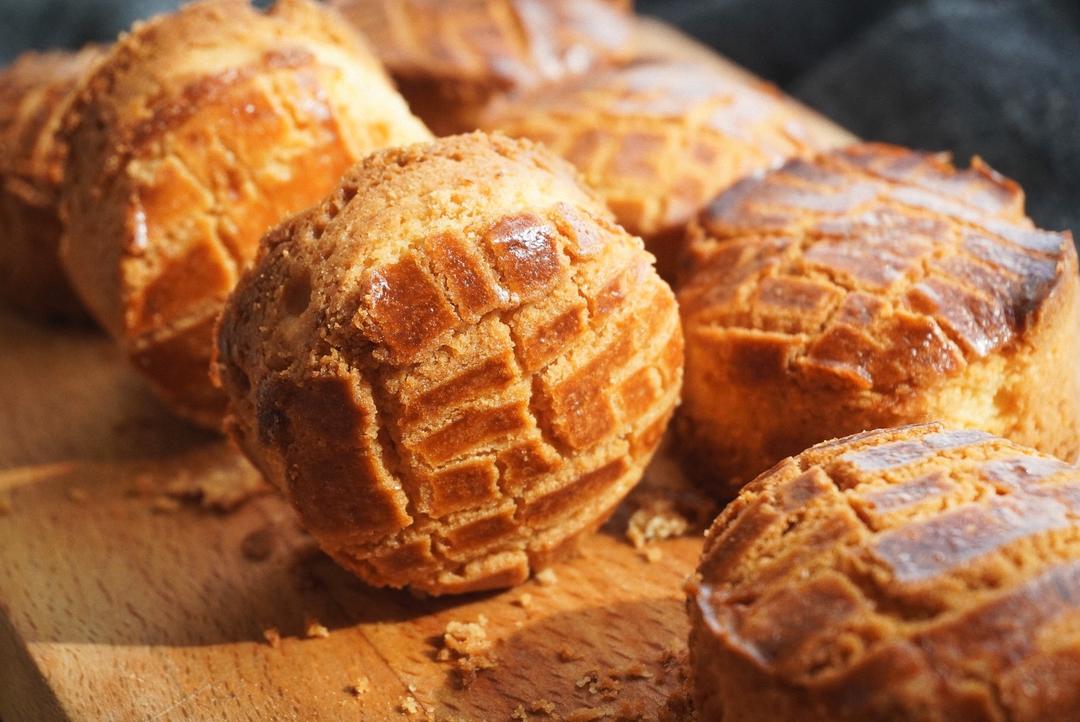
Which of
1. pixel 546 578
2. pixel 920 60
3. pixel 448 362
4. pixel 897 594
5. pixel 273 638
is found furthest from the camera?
pixel 920 60

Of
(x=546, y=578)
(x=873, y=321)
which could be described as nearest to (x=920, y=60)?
(x=873, y=321)

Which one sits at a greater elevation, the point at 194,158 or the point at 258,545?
the point at 194,158

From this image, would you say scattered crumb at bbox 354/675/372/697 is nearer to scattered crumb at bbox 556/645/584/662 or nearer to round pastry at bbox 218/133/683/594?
round pastry at bbox 218/133/683/594

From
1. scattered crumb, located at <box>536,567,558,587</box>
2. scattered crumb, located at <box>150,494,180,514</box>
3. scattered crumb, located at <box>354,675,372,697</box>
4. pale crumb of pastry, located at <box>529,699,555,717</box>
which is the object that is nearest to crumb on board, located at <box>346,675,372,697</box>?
scattered crumb, located at <box>354,675,372,697</box>

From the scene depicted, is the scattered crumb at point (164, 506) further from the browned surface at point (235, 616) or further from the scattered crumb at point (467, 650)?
the scattered crumb at point (467, 650)

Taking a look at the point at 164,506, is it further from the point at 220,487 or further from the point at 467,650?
the point at 467,650
